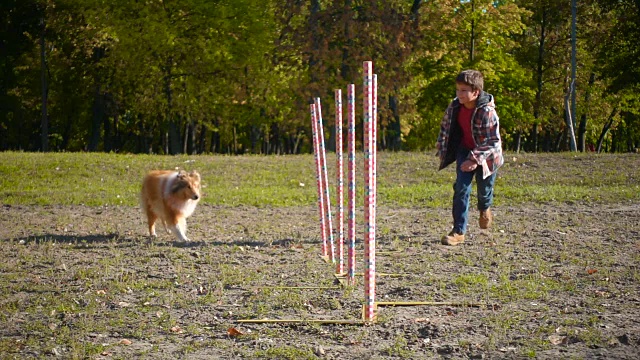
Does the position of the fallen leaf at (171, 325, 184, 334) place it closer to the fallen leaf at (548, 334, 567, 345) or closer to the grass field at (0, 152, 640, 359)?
the grass field at (0, 152, 640, 359)

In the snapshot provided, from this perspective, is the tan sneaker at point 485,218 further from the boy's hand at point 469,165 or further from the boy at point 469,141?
the boy's hand at point 469,165

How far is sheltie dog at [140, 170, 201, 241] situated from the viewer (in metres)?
11.8

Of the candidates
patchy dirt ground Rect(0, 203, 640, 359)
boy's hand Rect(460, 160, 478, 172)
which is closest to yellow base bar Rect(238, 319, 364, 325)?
patchy dirt ground Rect(0, 203, 640, 359)

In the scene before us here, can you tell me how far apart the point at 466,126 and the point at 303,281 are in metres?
3.09

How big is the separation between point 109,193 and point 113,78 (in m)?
22.8

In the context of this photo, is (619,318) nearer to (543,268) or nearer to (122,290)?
(543,268)

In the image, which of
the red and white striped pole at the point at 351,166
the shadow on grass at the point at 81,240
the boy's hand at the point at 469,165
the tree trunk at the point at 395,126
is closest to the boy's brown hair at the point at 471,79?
the boy's hand at the point at 469,165

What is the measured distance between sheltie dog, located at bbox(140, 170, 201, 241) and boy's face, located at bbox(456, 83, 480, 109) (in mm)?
3808

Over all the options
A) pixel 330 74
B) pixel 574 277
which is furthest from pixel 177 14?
pixel 574 277

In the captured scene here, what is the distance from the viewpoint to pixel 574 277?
335 inches

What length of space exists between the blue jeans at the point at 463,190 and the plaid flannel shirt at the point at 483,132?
197 mm

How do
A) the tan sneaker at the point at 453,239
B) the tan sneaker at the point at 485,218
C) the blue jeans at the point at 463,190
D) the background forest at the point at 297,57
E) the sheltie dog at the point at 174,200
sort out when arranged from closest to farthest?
1. the blue jeans at the point at 463,190
2. the tan sneaker at the point at 453,239
3. the tan sneaker at the point at 485,218
4. the sheltie dog at the point at 174,200
5. the background forest at the point at 297,57

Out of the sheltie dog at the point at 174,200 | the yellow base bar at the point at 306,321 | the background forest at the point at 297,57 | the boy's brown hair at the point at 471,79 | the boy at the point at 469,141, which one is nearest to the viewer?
the yellow base bar at the point at 306,321

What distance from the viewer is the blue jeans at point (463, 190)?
10555 mm
